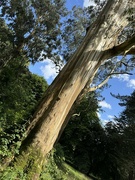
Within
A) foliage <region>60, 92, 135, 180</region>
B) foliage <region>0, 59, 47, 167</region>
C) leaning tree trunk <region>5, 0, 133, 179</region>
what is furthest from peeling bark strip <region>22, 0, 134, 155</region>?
foliage <region>60, 92, 135, 180</region>

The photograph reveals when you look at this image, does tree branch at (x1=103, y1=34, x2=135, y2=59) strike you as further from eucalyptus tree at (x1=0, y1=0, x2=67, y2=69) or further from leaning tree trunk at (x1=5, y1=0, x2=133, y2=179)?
eucalyptus tree at (x1=0, y1=0, x2=67, y2=69)

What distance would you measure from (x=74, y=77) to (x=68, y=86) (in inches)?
11.7

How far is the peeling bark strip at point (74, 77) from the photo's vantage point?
5.29 meters

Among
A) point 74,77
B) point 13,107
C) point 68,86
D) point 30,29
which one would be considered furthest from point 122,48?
point 30,29

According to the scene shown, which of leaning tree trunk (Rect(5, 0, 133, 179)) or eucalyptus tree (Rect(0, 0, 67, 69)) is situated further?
eucalyptus tree (Rect(0, 0, 67, 69))

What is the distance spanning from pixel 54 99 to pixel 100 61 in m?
Answer: 1.86

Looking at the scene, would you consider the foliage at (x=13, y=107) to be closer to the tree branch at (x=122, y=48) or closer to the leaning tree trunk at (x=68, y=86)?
the leaning tree trunk at (x=68, y=86)

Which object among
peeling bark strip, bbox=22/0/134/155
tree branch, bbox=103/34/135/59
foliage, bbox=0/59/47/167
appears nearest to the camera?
foliage, bbox=0/59/47/167

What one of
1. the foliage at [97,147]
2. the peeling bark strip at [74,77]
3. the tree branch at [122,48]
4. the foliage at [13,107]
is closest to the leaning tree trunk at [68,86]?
the peeling bark strip at [74,77]

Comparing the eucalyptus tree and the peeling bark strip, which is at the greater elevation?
the eucalyptus tree

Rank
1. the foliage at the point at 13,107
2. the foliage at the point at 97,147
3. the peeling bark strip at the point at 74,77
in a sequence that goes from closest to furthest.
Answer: the foliage at the point at 13,107, the peeling bark strip at the point at 74,77, the foliage at the point at 97,147

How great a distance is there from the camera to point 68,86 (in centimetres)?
568

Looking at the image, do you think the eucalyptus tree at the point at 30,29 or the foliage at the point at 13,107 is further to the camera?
the eucalyptus tree at the point at 30,29

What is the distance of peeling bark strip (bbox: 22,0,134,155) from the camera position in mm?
5293
